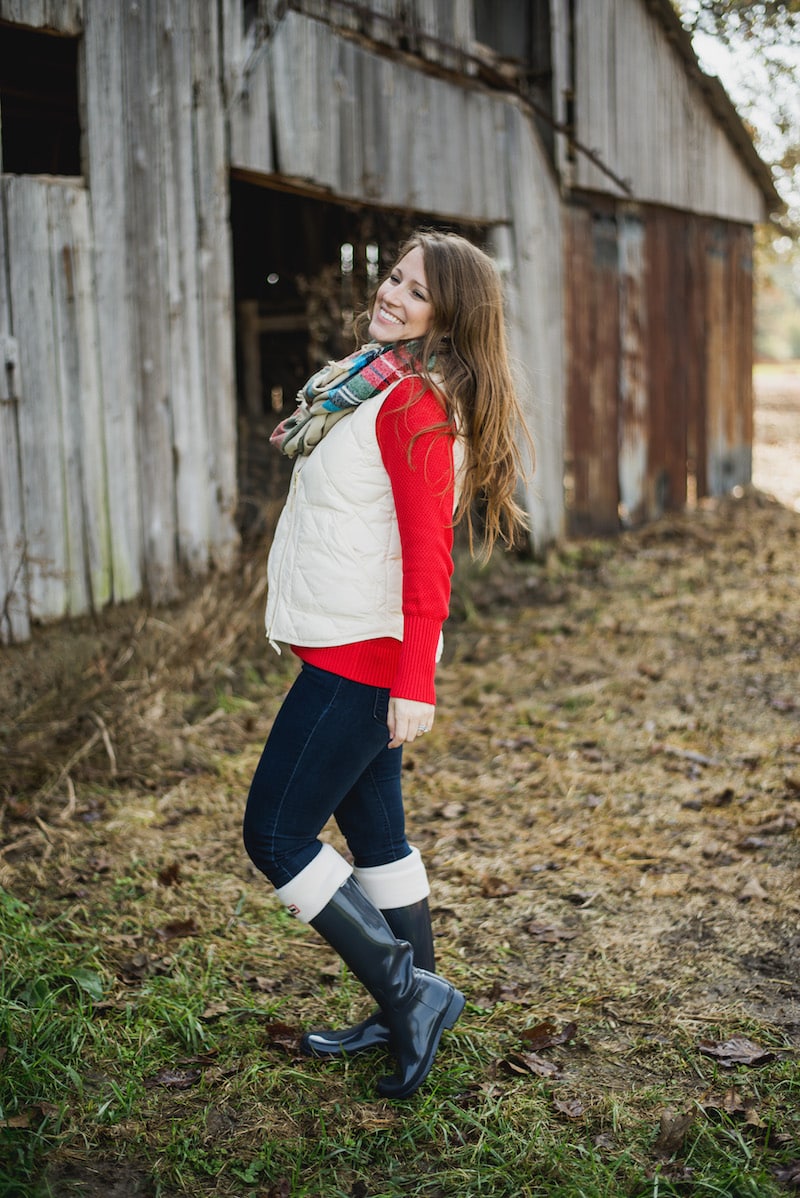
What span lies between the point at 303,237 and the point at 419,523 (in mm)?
8561

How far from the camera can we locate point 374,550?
103 inches

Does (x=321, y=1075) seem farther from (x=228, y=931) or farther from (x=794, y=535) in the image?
(x=794, y=535)

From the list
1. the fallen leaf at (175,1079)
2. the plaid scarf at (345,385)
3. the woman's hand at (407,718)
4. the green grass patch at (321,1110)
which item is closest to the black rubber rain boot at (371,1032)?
the green grass patch at (321,1110)

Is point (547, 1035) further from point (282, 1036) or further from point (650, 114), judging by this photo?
point (650, 114)

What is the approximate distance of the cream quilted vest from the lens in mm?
2586

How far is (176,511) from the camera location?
248 inches

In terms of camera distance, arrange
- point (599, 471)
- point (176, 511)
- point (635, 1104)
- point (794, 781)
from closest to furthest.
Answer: point (635, 1104)
point (794, 781)
point (176, 511)
point (599, 471)

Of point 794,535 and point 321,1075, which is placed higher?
point 794,535

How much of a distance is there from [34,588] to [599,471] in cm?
619

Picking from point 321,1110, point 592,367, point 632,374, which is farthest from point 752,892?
point 632,374

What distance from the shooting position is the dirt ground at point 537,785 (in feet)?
11.6

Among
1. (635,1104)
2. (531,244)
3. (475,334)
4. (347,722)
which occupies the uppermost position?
(531,244)

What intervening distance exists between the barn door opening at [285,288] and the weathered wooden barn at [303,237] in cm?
3

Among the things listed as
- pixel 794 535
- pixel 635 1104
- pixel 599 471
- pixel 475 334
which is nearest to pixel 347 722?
pixel 475 334
